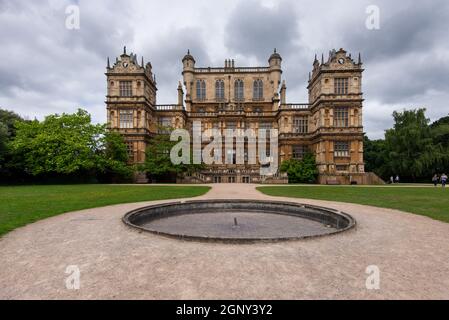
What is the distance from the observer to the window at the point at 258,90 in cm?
4859

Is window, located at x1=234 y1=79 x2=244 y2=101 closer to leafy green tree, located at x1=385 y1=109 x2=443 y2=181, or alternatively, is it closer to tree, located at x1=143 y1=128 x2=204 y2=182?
tree, located at x1=143 y1=128 x2=204 y2=182

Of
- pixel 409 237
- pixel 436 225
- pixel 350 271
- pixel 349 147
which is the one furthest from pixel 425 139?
pixel 350 271

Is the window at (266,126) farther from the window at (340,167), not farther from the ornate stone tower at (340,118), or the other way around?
the window at (340,167)

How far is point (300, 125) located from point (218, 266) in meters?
40.9

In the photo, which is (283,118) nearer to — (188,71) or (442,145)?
(188,71)

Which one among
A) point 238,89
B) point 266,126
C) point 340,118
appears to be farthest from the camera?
point 238,89

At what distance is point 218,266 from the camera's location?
5.43 meters

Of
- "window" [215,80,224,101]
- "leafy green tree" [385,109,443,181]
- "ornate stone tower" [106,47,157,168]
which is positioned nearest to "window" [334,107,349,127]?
"leafy green tree" [385,109,443,181]

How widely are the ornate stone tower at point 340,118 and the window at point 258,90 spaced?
1302 centimetres

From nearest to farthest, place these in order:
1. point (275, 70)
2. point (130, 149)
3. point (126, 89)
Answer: point (130, 149)
point (126, 89)
point (275, 70)

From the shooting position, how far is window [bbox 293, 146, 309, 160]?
4219 centimetres

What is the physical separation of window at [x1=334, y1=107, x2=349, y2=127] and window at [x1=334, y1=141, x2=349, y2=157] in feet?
10.1

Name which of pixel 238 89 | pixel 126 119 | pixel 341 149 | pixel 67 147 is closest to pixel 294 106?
pixel 341 149
